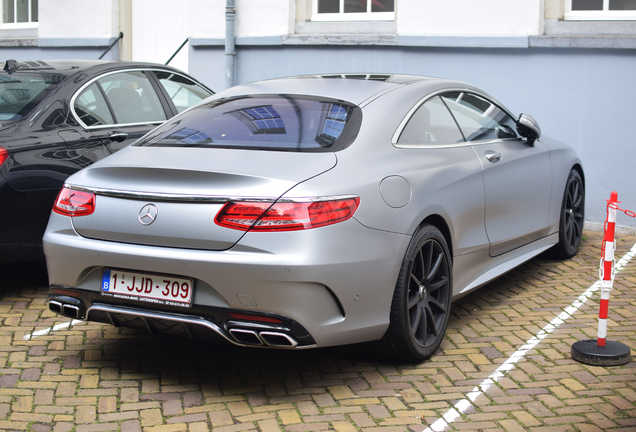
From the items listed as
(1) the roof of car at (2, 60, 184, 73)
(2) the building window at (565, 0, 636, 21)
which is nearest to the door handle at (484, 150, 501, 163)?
(1) the roof of car at (2, 60, 184, 73)

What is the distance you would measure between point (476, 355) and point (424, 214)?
95cm

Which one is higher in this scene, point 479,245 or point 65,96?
point 65,96

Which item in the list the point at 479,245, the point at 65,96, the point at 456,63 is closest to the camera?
the point at 479,245

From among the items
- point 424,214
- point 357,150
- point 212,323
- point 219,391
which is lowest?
point 219,391

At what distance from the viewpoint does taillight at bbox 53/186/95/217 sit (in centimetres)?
378

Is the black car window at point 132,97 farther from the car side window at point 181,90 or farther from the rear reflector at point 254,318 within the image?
the rear reflector at point 254,318

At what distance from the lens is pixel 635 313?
5.22m

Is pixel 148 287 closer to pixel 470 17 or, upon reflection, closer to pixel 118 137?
pixel 118 137

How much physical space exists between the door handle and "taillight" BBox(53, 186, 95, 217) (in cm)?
257

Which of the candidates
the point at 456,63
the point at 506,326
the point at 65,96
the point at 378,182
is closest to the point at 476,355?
the point at 506,326

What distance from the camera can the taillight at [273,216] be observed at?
3.38 meters

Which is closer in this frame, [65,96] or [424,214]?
[424,214]

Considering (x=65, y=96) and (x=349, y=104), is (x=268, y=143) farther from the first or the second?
(x=65, y=96)

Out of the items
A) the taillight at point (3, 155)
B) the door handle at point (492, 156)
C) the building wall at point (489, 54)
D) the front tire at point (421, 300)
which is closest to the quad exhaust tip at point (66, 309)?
the taillight at point (3, 155)
